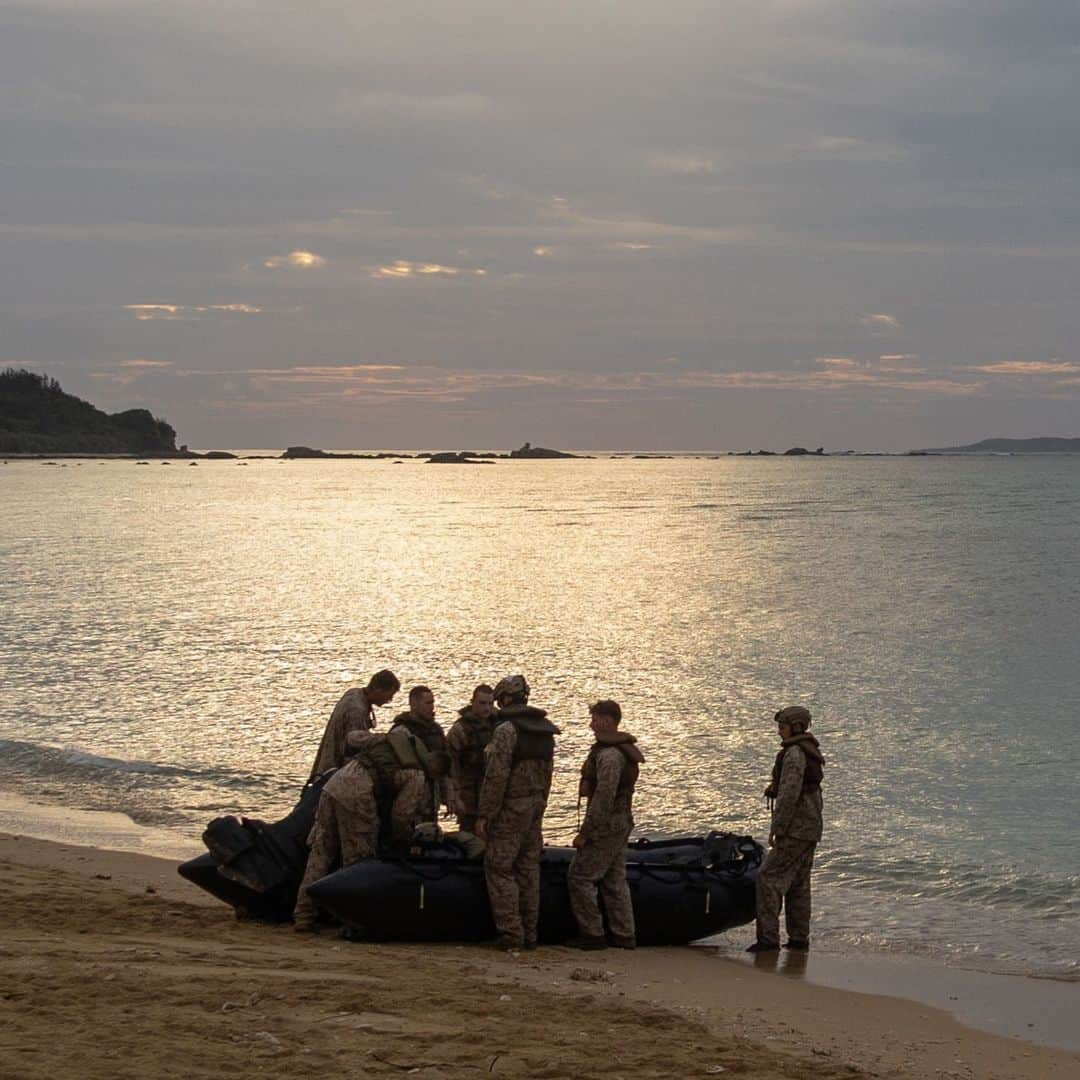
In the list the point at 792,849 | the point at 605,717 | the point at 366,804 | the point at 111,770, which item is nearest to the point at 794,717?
the point at 792,849

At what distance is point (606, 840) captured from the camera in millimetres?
9930

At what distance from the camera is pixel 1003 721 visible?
23.8 m

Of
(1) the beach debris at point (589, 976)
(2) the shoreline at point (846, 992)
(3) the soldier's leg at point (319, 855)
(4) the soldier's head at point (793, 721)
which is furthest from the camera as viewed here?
(4) the soldier's head at point (793, 721)

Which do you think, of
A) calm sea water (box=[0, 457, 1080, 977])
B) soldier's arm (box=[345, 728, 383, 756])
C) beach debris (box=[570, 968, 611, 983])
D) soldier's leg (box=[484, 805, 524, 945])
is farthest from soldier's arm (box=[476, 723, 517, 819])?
calm sea water (box=[0, 457, 1080, 977])

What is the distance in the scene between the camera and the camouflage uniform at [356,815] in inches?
388

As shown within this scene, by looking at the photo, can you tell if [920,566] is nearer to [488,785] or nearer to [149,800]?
[149,800]

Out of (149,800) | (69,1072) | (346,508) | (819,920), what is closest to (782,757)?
(819,920)

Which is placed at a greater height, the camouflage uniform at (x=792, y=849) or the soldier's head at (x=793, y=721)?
the soldier's head at (x=793, y=721)

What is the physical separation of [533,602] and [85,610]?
41.5ft

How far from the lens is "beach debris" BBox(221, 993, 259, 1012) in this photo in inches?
296

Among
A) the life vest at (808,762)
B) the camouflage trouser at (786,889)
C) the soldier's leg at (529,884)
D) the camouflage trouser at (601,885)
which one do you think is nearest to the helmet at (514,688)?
the soldier's leg at (529,884)

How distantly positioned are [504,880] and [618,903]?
0.90 m

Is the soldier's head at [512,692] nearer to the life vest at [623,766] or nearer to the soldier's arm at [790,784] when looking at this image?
the life vest at [623,766]

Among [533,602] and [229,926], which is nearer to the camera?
[229,926]
